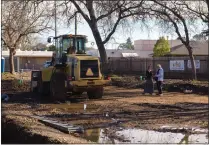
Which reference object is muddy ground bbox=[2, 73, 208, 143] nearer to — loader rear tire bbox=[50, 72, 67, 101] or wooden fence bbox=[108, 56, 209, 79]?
loader rear tire bbox=[50, 72, 67, 101]

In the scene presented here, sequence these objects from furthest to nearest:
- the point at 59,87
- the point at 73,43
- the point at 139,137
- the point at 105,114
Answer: the point at 73,43 → the point at 59,87 → the point at 105,114 → the point at 139,137

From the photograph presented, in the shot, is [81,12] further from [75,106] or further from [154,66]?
[154,66]


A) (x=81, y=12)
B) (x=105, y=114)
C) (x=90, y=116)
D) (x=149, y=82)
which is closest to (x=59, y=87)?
(x=149, y=82)

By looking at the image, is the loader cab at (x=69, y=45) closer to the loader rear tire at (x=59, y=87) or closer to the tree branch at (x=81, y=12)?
the loader rear tire at (x=59, y=87)

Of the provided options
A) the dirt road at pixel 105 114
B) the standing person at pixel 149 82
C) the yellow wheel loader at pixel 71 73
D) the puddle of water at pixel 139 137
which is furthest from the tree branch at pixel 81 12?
the puddle of water at pixel 139 137

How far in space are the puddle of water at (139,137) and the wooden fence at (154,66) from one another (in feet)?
77.8

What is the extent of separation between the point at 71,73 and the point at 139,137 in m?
9.05

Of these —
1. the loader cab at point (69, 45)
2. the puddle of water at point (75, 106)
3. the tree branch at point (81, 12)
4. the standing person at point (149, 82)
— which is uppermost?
the tree branch at point (81, 12)

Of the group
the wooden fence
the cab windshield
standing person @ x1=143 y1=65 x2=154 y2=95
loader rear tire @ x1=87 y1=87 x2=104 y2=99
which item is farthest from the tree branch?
loader rear tire @ x1=87 y1=87 x2=104 y2=99

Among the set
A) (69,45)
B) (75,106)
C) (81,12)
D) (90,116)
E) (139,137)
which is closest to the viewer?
(139,137)

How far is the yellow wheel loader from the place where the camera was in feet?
61.2

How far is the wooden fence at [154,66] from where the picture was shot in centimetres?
3964

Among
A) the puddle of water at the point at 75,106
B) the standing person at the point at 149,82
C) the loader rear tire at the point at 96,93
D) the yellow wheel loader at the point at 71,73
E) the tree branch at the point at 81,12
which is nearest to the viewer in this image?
the puddle of water at the point at 75,106

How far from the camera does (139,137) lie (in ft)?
34.1
